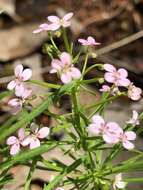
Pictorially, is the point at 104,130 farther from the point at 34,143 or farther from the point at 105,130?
the point at 34,143

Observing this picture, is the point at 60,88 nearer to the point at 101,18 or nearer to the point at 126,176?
the point at 126,176

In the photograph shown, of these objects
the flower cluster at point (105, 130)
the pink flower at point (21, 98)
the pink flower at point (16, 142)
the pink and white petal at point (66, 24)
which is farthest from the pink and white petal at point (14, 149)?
the pink and white petal at point (66, 24)

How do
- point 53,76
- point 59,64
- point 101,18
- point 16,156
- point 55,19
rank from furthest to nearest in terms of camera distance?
point 101,18 < point 53,76 < point 55,19 < point 16,156 < point 59,64

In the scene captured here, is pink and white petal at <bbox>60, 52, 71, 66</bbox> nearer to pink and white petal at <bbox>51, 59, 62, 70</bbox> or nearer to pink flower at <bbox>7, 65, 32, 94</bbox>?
pink and white petal at <bbox>51, 59, 62, 70</bbox>

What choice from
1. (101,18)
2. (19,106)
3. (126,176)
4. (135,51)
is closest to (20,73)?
(19,106)

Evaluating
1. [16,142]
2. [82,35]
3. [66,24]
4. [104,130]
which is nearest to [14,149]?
[16,142]
